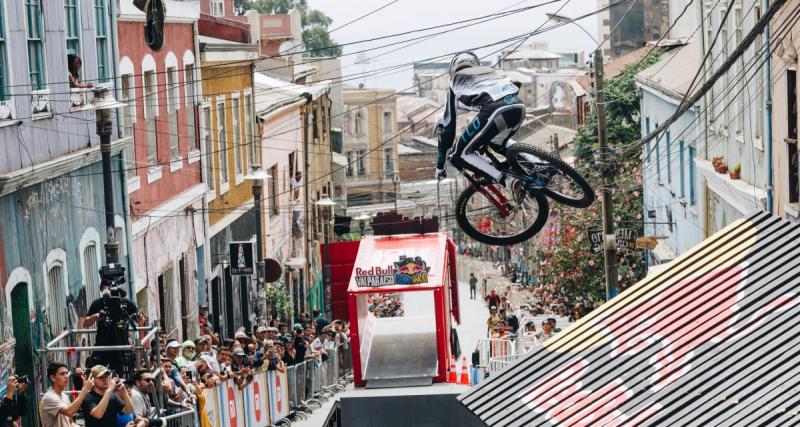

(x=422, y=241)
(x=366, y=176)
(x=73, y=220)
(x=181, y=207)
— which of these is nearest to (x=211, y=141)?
(x=181, y=207)

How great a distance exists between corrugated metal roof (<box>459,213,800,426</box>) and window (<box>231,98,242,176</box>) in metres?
18.7

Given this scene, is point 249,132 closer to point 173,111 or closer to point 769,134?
point 173,111

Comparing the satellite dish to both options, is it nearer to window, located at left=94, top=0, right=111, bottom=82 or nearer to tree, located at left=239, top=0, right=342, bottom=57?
window, located at left=94, top=0, right=111, bottom=82

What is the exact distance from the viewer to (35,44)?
61.5 feet

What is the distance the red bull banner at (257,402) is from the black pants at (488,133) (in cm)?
741

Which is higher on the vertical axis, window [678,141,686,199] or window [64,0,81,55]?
window [64,0,81,55]

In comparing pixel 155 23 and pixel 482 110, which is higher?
pixel 155 23

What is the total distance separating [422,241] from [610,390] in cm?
1394

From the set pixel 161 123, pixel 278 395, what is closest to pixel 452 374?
pixel 278 395

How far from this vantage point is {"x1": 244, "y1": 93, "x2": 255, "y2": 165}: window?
36406 mm

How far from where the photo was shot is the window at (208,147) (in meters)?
31.7

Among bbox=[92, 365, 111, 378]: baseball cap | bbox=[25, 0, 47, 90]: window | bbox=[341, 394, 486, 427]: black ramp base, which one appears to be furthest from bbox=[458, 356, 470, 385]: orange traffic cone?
bbox=[92, 365, 111, 378]: baseball cap

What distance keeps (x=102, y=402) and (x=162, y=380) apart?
3019mm

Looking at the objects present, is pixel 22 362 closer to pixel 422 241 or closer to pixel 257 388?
pixel 257 388
